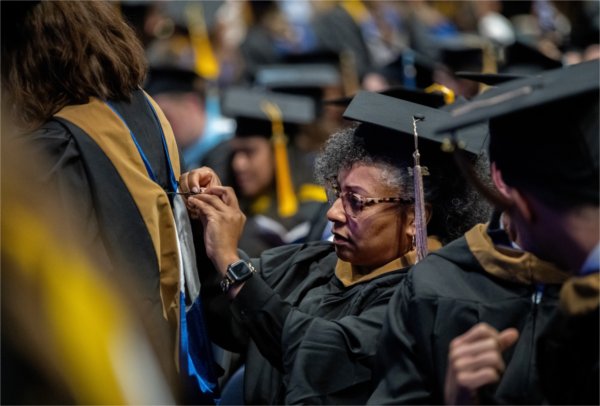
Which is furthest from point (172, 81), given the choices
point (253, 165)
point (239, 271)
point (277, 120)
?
point (239, 271)

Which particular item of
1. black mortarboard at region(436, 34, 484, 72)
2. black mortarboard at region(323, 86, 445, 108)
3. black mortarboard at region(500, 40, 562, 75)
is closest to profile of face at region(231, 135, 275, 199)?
black mortarboard at region(500, 40, 562, 75)

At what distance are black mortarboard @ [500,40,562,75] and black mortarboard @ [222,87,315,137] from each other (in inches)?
57.0

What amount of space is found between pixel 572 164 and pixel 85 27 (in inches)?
53.2

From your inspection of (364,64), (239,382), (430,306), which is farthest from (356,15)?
(430,306)

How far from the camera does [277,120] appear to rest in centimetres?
719

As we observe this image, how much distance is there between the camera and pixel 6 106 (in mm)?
3133

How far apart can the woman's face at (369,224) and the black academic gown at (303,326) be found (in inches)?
3.1

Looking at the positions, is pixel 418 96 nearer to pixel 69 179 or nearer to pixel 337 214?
pixel 337 214

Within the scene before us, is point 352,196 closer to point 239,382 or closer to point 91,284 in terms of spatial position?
point 239,382

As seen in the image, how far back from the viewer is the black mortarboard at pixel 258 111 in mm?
7180

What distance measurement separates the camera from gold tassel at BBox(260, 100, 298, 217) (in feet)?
22.7

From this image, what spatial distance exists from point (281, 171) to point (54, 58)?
12.7 feet

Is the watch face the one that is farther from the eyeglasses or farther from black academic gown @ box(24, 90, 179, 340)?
the eyeglasses

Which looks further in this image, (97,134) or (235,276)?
(235,276)
